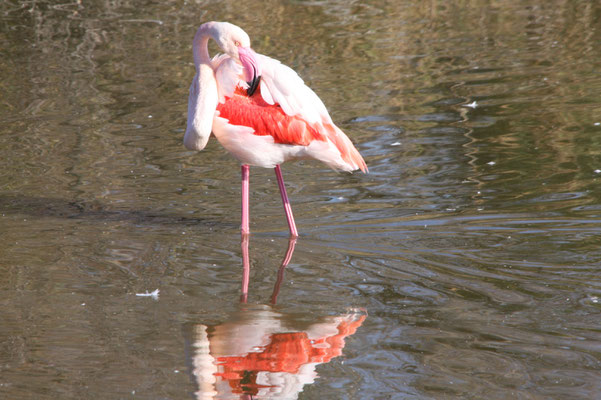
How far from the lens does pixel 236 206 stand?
560 centimetres

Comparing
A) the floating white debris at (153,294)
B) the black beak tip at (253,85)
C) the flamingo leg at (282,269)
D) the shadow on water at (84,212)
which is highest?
the black beak tip at (253,85)

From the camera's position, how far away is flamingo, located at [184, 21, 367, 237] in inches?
188

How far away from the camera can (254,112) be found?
4859mm

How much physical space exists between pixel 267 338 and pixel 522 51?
677 centimetres

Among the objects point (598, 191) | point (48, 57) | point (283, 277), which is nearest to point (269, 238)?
point (283, 277)

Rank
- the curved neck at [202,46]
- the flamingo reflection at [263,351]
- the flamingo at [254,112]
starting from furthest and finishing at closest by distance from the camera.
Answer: the curved neck at [202,46] < the flamingo at [254,112] < the flamingo reflection at [263,351]

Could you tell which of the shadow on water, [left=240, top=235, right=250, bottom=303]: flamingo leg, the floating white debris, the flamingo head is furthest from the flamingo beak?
the floating white debris

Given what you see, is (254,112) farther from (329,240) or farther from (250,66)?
(329,240)

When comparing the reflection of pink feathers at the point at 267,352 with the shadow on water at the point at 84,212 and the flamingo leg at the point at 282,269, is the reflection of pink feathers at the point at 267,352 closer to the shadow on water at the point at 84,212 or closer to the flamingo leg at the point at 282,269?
the flamingo leg at the point at 282,269

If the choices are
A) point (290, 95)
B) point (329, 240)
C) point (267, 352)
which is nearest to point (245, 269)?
point (329, 240)

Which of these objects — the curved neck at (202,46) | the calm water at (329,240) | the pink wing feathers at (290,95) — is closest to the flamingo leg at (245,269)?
the calm water at (329,240)

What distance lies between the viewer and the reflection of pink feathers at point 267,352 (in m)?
3.25

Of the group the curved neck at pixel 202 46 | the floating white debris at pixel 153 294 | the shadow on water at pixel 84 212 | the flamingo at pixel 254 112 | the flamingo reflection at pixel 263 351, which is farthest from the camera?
the shadow on water at pixel 84 212

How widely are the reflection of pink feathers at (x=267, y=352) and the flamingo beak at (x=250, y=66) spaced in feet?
4.49
